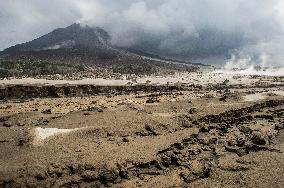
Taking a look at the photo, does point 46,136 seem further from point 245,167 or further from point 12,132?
point 245,167

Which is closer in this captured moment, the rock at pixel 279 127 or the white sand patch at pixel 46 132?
Answer: the white sand patch at pixel 46 132

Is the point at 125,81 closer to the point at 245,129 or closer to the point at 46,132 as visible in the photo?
the point at 245,129

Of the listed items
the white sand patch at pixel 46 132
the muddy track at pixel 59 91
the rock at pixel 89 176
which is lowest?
the rock at pixel 89 176

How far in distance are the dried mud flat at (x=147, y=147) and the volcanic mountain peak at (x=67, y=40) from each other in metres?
93.6

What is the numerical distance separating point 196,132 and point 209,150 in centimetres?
218

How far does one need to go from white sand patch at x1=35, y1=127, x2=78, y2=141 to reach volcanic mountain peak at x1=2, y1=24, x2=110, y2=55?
9763 cm

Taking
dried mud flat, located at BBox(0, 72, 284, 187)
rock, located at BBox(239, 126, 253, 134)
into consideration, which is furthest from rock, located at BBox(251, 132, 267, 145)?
rock, located at BBox(239, 126, 253, 134)

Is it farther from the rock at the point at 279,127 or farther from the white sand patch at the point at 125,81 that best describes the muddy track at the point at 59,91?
the rock at the point at 279,127

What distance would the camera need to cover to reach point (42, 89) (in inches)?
1575

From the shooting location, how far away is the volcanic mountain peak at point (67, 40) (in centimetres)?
12619

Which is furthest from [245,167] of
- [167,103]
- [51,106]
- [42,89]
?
[42,89]

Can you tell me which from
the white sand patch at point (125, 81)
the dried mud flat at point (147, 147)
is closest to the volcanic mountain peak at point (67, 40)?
the white sand patch at point (125, 81)

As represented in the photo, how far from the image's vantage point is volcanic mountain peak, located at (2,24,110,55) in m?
126

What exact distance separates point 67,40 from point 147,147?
384ft
